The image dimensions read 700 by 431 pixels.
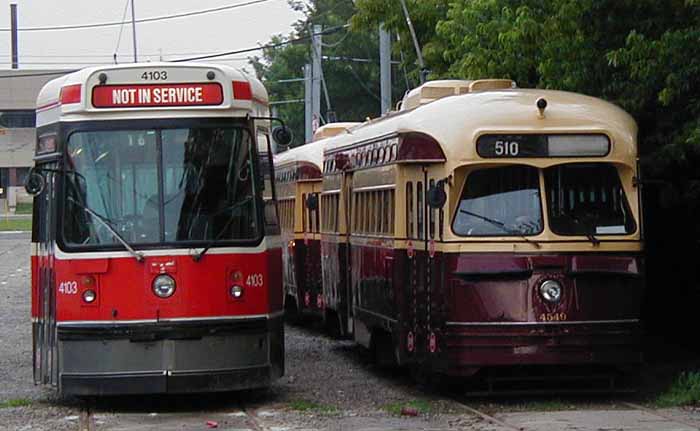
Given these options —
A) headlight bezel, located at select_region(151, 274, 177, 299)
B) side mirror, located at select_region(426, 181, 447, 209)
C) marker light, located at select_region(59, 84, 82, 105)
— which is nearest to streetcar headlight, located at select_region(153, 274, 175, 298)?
headlight bezel, located at select_region(151, 274, 177, 299)

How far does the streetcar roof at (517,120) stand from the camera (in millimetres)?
13852

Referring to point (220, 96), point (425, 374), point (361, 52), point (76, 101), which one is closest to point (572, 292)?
point (425, 374)

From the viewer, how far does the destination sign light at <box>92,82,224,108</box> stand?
13.9 meters

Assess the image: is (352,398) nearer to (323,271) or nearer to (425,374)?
(425,374)

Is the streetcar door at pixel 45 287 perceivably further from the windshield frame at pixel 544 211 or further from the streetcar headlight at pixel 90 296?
the windshield frame at pixel 544 211

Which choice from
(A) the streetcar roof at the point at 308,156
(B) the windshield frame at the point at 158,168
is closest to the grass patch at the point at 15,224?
(A) the streetcar roof at the point at 308,156

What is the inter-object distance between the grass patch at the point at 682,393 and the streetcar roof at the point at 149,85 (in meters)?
4.80

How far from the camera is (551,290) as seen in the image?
13.6m

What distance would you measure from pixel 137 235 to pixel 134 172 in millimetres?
594

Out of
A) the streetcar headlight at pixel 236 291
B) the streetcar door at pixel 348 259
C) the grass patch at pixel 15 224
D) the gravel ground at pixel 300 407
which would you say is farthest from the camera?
the grass patch at pixel 15 224

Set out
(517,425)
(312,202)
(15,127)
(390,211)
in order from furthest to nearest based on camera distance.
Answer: (15,127)
(312,202)
(390,211)
(517,425)

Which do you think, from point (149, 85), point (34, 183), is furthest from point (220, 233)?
point (34, 183)

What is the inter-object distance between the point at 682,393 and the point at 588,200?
6.82 feet

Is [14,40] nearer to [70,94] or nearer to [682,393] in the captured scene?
[70,94]
